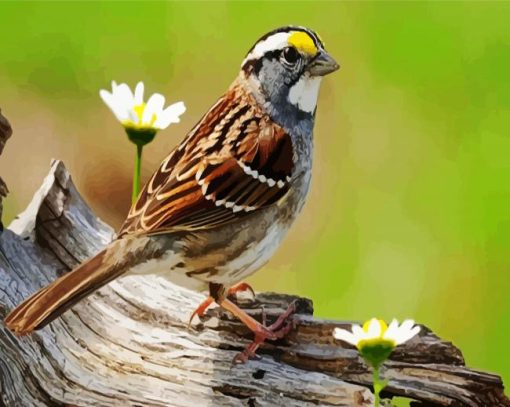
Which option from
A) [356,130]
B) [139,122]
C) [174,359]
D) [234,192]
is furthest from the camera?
[356,130]

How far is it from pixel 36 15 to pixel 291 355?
9.25 feet

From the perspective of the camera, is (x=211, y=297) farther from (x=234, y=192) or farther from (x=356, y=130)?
(x=356, y=130)

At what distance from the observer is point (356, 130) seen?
5285 millimetres

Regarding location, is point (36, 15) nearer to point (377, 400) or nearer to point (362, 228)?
point (362, 228)

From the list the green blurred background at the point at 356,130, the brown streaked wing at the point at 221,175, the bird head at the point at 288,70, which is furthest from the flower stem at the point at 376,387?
the green blurred background at the point at 356,130

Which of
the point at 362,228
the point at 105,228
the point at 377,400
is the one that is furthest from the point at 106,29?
the point at 377,400

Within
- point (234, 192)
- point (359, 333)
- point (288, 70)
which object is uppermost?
point (288, 70)

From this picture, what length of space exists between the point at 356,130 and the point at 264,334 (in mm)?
2077

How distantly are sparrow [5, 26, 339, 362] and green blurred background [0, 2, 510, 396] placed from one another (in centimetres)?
132

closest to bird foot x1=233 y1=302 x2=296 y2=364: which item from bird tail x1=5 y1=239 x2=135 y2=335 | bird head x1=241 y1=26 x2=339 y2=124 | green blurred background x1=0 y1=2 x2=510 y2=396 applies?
bird tail x1=5 y1=239 x2=135 y2=335

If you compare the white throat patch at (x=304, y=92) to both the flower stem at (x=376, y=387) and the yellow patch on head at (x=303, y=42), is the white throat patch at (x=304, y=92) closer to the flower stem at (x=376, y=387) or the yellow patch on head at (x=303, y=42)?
the yellow patch on head at (x=303, y=42)

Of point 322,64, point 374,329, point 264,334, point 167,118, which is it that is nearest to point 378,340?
point 374,329

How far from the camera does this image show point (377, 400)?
9.87 ft

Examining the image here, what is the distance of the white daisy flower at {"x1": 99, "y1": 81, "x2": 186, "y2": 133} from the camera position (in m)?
3.49
